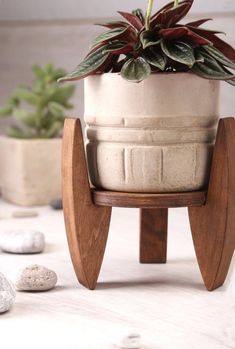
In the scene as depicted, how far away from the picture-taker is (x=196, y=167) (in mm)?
1115

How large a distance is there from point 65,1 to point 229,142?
48.4 inches

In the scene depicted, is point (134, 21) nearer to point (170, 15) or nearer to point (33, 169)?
point (170, 15)

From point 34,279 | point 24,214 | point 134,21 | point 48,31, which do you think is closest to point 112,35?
point 134,21

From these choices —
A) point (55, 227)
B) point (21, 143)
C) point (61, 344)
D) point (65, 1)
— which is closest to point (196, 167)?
point (61, 344)

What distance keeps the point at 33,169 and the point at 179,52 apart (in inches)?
33.9

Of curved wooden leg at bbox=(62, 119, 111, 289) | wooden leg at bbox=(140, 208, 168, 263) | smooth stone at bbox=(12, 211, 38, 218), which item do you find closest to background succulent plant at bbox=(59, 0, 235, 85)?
curved wooden leg at bbox=(62, 119, 111, 289)

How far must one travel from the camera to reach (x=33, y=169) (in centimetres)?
186

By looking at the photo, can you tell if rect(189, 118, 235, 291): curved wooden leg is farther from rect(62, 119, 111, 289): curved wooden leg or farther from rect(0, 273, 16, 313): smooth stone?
rect(0, 273, 16, 313): smooth stone

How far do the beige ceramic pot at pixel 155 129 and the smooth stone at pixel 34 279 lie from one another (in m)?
0.17

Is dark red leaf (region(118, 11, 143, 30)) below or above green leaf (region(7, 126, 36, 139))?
above

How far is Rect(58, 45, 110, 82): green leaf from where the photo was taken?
1.10 m

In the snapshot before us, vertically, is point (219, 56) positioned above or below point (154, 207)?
above

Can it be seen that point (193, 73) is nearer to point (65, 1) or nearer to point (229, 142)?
point (229, 142)

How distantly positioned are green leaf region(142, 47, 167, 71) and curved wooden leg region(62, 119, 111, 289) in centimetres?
14
